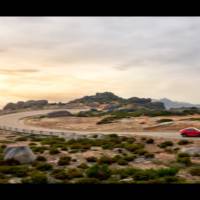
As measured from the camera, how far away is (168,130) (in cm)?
6016

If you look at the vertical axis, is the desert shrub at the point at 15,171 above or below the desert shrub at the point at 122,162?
below

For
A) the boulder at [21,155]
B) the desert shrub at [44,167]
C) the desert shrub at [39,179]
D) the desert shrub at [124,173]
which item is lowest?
the desert shrub at [39,179]

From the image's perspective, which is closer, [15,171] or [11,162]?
[15,171]

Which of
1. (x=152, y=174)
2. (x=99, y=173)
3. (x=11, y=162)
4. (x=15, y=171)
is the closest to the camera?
(x=152, y=174)

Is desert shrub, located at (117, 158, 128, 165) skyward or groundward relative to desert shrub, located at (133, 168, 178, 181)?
skyward

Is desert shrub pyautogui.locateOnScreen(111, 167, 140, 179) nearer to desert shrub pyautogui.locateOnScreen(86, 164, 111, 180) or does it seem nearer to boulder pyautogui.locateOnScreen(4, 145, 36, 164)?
desert shrub pyautogui.locateOnScreen(86, 164, 111, 180)

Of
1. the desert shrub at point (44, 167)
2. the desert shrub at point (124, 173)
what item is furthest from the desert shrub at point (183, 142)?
the desert shrub at point (44, 167)

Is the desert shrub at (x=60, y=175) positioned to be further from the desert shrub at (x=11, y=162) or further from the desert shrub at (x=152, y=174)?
the desert shrub at (x=11, y=162)

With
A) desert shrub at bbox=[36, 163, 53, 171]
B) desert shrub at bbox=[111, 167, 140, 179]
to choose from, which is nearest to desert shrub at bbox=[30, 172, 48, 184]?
desert shrub at bbox=[36, 163, 53, 171]

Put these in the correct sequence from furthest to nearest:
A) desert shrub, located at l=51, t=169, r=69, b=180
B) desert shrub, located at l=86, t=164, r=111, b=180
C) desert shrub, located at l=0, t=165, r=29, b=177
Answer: desert shrub, located at l=0, t=165, r=29, b=177, desert shrub, located at l=51, t=169, r=69, b=180, desert shrub, located at l=86, t=164, r=111, b=180

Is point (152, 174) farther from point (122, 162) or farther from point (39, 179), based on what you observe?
point (39, 179)

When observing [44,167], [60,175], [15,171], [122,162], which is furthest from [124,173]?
[15,171]
